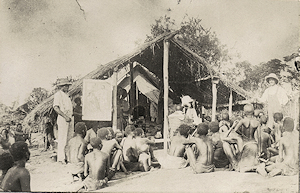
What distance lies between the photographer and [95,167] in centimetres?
504

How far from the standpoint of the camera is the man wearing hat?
21.3ft

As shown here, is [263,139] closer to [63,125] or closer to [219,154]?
[219,154]

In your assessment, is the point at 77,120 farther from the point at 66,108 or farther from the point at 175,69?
the point at 175,69

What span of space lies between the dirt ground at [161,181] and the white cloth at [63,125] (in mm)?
218

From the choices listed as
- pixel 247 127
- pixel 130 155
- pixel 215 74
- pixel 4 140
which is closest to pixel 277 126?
pixel 247 127

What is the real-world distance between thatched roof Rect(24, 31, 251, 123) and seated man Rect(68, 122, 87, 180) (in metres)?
0.64

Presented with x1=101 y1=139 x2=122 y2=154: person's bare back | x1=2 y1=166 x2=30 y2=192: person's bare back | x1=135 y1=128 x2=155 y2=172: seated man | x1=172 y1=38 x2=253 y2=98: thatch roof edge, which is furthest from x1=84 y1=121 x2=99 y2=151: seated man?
x1=172 y1=38 x2=253 y2=98: thatch roof edge

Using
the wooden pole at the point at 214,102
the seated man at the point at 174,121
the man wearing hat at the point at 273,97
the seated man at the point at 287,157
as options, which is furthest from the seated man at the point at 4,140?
the man wearing hat at the point at 273,97

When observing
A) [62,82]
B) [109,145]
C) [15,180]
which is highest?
[62,82]

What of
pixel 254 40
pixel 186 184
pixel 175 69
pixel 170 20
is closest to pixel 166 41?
pixel 170 20

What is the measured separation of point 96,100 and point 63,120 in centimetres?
69

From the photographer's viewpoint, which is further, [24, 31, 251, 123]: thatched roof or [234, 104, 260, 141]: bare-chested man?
[234, 104, 260, 141]: bare-chested man

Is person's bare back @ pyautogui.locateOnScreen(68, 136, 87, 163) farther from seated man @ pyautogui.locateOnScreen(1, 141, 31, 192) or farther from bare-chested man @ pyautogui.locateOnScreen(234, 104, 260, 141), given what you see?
bare-chested man @ pyautogui.locateOnScreen(234, 104, 260, 141)

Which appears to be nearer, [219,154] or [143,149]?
[143,149]
